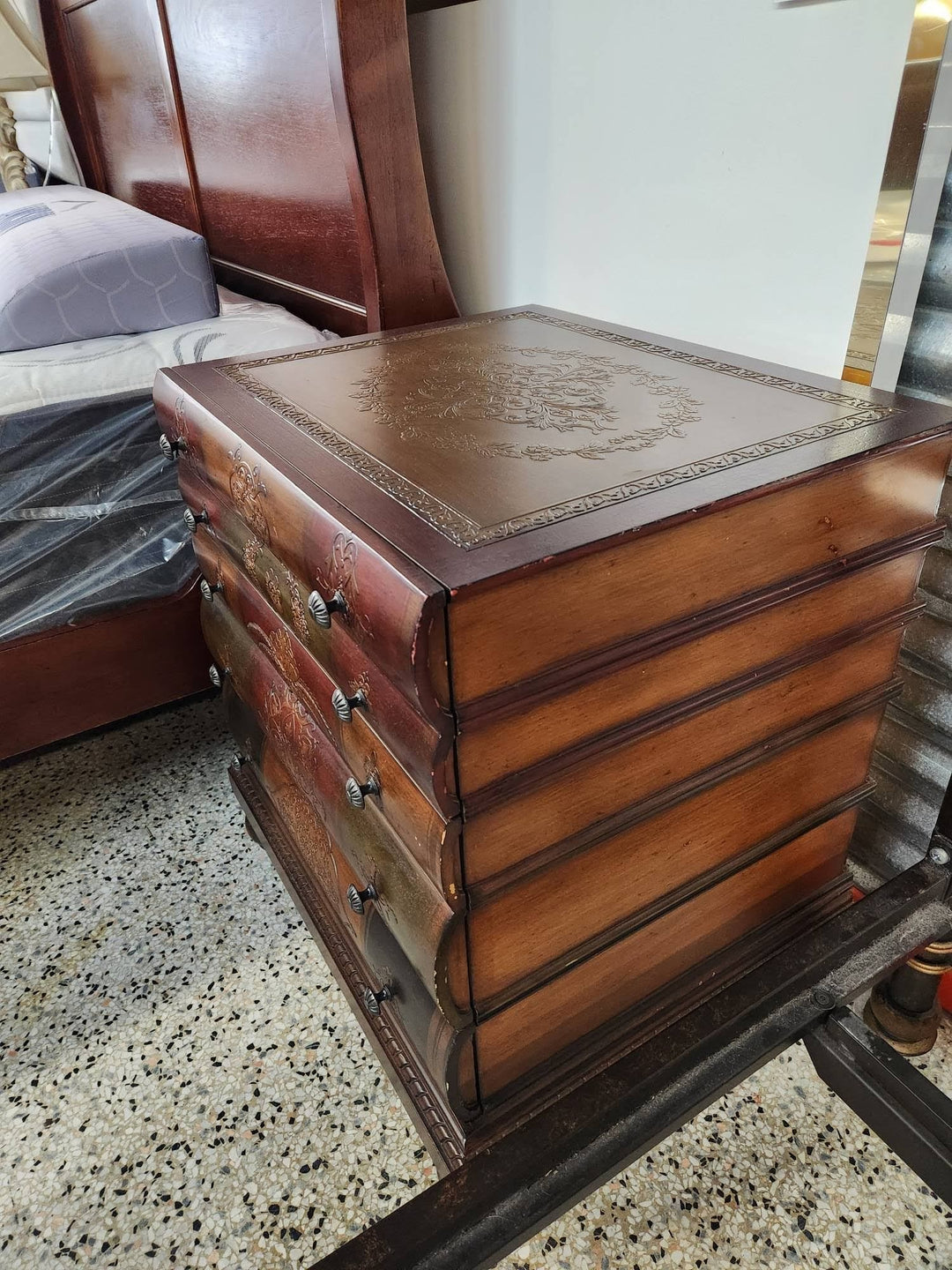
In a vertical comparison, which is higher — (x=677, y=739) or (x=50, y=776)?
(x=677, y=739)

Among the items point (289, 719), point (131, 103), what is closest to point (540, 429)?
point (289, 719)

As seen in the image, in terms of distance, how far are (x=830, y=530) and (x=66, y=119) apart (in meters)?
3.16

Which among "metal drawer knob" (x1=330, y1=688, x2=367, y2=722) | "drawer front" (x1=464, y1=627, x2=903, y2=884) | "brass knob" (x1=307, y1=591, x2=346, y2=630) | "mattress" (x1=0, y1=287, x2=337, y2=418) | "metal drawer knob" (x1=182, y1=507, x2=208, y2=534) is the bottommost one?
"drawer front" (x1=464, y1=627, x2=903, y2=884)

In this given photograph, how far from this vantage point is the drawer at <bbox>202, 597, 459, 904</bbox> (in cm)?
67

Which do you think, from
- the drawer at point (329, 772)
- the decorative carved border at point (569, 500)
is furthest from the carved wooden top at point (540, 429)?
the drawer at point (329, 772)

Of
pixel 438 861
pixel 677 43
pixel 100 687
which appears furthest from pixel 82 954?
pixel 677 43

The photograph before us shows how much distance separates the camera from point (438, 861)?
665mm

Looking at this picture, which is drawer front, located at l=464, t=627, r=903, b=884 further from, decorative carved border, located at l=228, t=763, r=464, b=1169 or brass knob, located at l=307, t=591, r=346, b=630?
decorative carved border, located at l=228, t=763, r=464, b=1169

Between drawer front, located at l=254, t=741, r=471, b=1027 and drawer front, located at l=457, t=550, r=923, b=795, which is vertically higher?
drawer front, located at l=457, t=550, r=923, b=795

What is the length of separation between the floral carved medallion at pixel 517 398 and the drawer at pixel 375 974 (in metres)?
0.48

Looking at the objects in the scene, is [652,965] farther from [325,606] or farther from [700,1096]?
[325,606]

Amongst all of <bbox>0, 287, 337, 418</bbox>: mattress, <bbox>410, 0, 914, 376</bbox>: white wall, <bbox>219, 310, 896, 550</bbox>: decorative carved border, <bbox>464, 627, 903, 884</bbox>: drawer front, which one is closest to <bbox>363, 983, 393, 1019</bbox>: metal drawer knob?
<bbox>464, 627, 903, 884</bbox>: drawer front

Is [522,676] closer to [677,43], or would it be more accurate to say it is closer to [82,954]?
[677,43]

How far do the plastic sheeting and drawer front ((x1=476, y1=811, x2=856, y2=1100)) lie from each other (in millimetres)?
958
